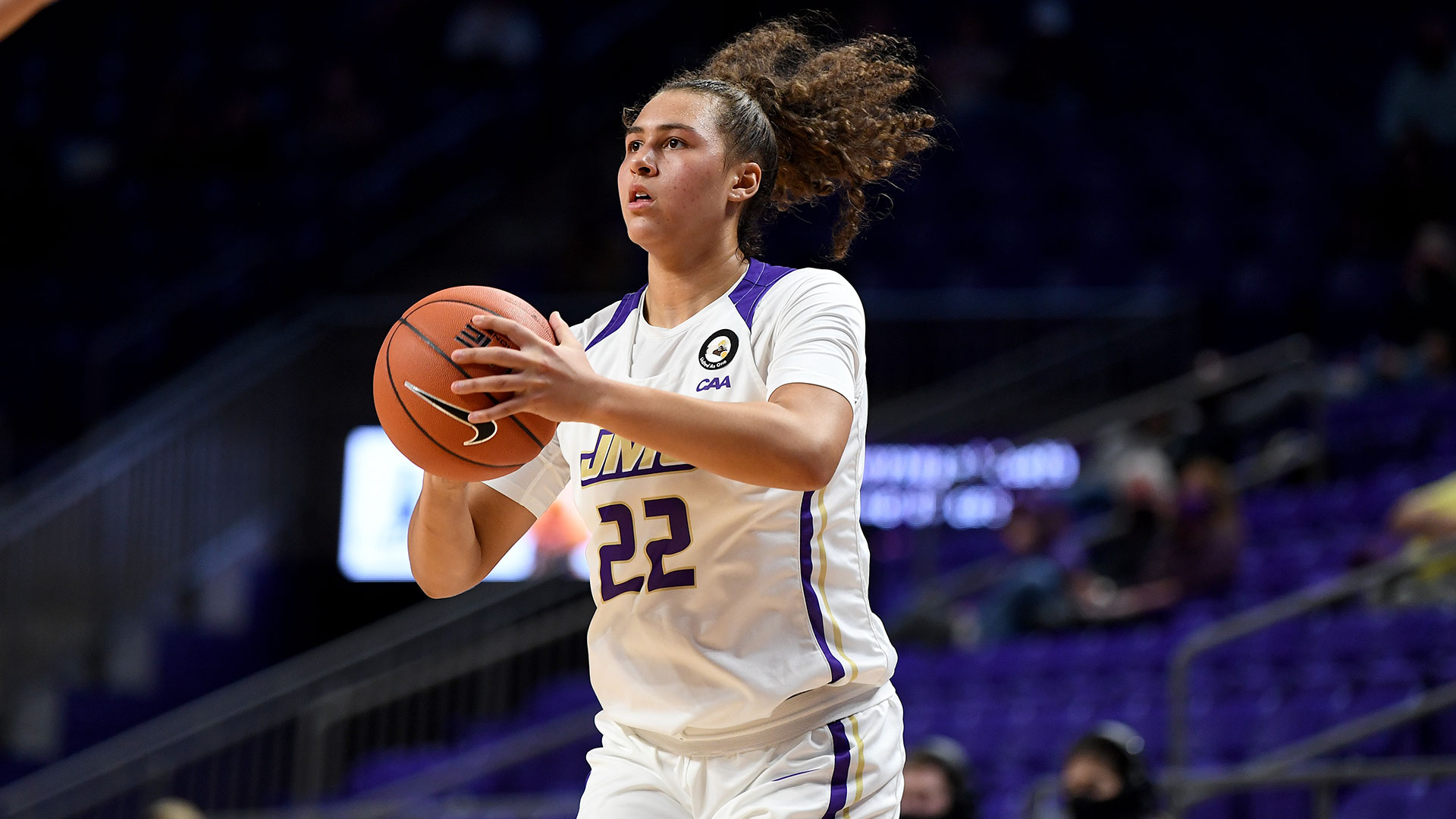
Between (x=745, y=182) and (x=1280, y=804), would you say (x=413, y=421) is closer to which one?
(x=745, y=182)

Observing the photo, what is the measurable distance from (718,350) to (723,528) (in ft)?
1.12

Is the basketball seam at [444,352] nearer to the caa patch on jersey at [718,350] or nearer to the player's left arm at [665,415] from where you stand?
the player's left arm at [665,415]

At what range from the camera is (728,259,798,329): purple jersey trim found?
316cm

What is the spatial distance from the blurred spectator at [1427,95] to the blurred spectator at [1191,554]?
13.1 feet

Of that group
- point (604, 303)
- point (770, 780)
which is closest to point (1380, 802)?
point (770, 780)

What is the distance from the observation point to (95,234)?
556 inches

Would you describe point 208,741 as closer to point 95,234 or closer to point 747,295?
point 95,234

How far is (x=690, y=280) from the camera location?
10.8ft

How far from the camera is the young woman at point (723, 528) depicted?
2.94m

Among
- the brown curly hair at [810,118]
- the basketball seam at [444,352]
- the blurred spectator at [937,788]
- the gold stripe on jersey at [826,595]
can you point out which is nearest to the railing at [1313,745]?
the blurred spectator at [937,788]

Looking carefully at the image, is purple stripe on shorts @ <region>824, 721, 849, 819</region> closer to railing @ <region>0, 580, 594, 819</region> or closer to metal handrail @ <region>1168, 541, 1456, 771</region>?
metal handrail @ <region>1168, 541, 1456, 771</region>

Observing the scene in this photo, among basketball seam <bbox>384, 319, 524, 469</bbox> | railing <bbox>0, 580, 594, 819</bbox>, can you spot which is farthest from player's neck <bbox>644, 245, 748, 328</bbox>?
railing <bbox>0, 580, 594, 819</bbox>

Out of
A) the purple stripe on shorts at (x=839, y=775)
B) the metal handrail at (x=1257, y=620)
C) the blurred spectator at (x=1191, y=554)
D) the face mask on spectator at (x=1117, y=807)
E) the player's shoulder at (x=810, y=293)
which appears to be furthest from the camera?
the blurred spectator at (x=1191, y=554)

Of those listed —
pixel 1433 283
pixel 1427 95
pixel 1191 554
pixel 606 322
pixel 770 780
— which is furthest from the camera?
pixel 1427 95
